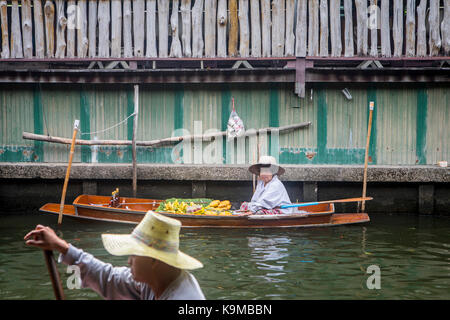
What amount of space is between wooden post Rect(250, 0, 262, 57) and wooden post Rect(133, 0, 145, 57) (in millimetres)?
2167

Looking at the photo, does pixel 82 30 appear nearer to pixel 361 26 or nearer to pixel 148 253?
pixel 361 26

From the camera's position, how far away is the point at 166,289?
9.81ft

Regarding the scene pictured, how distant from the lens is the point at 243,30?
11.5m

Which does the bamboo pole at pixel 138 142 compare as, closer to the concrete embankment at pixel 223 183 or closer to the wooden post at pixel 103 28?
the concrete embankment at pixel 223 183

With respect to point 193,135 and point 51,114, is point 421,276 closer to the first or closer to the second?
point 193,135

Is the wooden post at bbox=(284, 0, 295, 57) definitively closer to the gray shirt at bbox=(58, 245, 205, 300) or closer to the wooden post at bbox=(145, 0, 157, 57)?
the wooden post at bbox=(145, 0, 157, 57)

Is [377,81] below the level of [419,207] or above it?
above

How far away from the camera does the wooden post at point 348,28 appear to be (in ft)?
36.7

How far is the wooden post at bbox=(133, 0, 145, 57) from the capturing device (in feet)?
37.8

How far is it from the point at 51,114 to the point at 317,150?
286 inches

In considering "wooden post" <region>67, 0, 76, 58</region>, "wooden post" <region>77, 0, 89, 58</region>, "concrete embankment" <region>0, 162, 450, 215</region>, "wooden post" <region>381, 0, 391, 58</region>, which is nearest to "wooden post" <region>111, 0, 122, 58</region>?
"wooden post" <region>77, 0, 89, 58</region>
